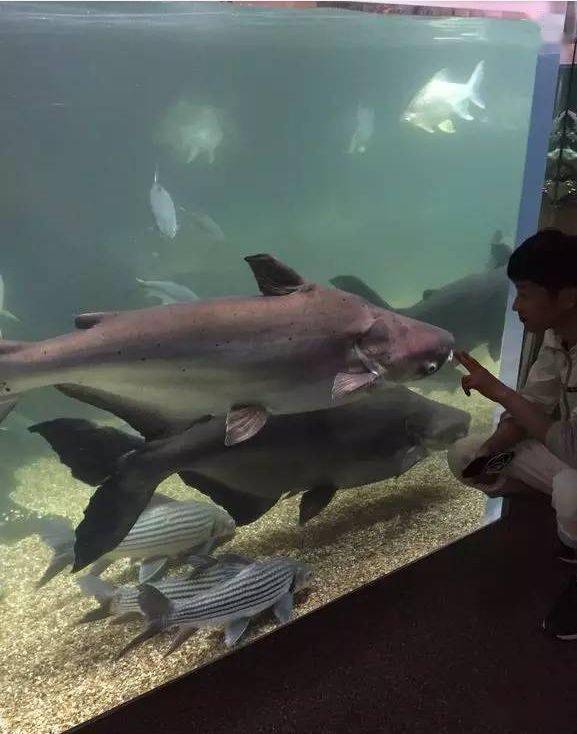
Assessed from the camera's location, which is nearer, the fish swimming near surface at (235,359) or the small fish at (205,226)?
the fish swimming near surface at (235,359)

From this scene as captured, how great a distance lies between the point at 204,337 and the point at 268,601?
952 millimetres

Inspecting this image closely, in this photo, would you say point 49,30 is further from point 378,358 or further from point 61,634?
point 61,634

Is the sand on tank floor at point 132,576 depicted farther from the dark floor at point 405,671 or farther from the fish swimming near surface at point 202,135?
the fish swimming near surface at point 202,135

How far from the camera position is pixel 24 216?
1936mm

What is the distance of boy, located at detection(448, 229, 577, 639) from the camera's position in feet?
6.57

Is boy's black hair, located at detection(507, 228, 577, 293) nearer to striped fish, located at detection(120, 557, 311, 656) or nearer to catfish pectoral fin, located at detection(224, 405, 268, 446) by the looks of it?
catfish pectoral fin, located at detection(224, 405, 268, 446)

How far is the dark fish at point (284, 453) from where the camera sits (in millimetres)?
1883

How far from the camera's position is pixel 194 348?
1.71 meters

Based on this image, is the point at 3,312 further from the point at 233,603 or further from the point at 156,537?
the point at 233,603

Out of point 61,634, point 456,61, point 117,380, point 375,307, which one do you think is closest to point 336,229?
point 456,61

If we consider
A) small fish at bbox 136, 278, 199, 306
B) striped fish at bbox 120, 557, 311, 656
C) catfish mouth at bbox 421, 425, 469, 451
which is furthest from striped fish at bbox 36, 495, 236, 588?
catfish mouth at bbox 421, 425, 469, 451

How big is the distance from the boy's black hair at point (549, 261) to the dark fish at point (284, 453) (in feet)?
2.56

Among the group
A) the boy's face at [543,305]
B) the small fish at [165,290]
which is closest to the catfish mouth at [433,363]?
the boy's face at [543,305]

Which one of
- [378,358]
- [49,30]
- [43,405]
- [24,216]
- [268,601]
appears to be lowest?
[268,601]
